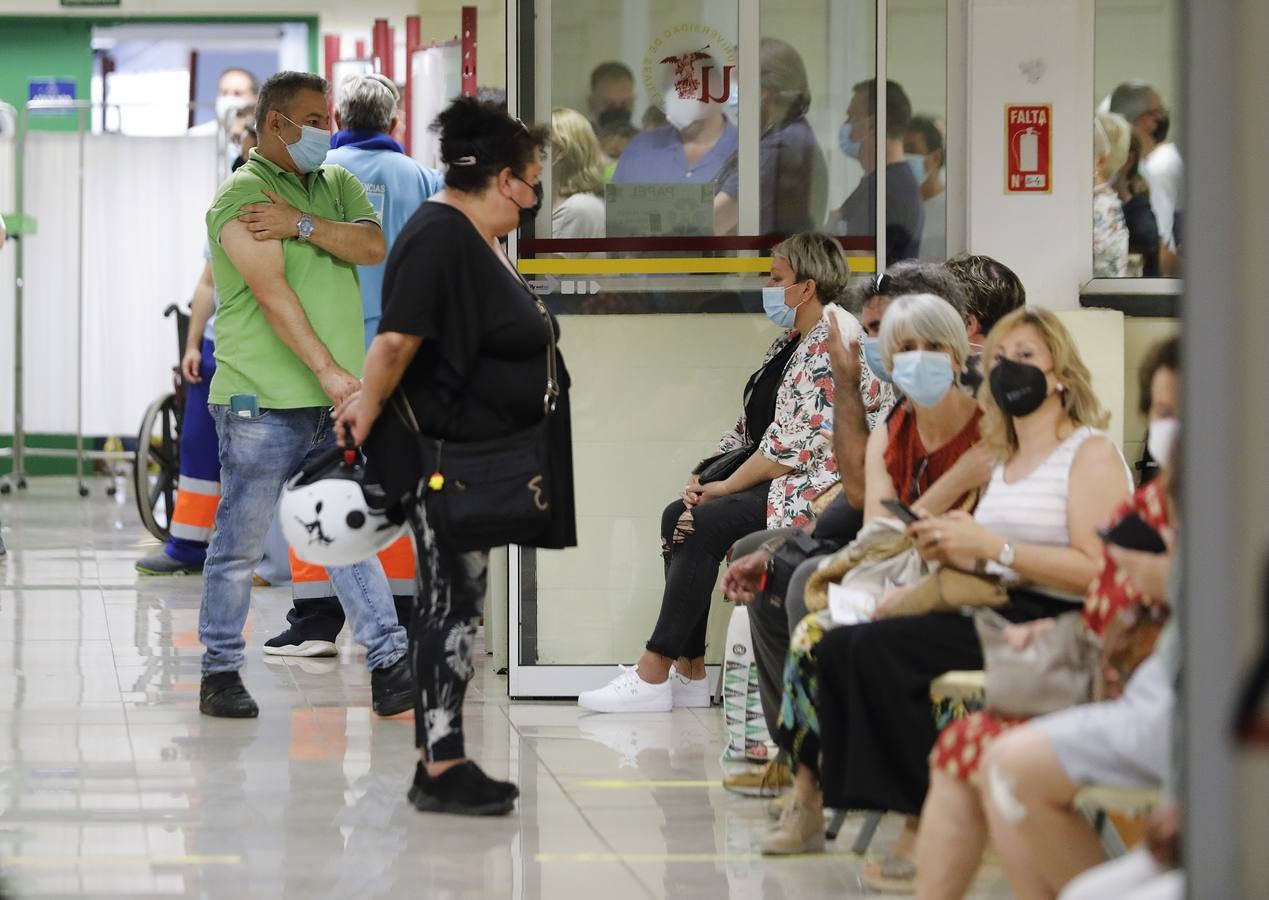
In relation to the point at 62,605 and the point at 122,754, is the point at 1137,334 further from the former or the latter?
the point at 62,605

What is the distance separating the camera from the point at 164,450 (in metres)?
8.79

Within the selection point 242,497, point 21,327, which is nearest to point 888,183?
point 242,497

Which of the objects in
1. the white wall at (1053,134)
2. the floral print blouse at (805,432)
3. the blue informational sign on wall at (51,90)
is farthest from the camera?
the blue informational sign on wall at (51,90)

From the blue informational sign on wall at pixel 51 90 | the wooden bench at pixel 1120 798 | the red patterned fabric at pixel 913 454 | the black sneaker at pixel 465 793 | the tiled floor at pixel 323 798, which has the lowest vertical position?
the tiled floor at pixel 323 798

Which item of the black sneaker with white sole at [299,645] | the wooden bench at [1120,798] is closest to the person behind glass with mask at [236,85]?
the black sneaker with white sole at [299,645]

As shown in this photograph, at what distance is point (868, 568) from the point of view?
344cm

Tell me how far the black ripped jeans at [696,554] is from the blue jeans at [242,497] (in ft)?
3.17

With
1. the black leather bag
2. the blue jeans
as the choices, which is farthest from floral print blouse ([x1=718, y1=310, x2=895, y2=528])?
the blue jeans

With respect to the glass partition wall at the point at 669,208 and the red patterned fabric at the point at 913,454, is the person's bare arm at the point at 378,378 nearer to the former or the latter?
the red patterned fabric at the point at 913,454

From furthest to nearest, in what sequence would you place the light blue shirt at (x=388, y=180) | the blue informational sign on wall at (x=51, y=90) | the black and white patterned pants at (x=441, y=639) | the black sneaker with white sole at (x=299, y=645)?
the blue informational sign on wall at (x=51, y=90) → the black sneaker with white sole at (x=299, y=645) → the light blue shirt at (x=388, y=180) → the black and white patterned pants at (x=441, y=639)

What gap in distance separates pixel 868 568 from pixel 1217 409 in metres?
1.82

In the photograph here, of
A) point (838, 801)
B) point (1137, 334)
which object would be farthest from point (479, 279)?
point (1137, 334)

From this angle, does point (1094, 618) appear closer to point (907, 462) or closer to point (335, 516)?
point (907, 462)

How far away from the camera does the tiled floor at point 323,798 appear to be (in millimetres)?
3340
